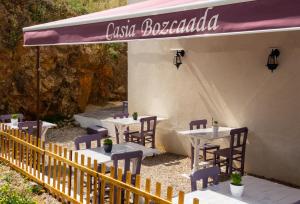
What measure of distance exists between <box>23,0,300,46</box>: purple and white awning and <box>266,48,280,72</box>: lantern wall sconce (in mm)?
3514

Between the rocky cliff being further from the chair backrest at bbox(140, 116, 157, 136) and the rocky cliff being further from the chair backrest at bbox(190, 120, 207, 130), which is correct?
the chair backrest at bbox(190, 120, 207, 130)

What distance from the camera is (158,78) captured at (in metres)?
11.0

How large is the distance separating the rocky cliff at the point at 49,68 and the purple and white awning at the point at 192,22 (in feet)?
25.1

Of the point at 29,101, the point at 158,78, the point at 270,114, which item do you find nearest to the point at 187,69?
the point at 158,78

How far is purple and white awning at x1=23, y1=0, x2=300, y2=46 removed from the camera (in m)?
3.61

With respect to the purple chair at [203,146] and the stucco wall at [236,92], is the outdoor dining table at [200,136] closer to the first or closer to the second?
the purple chair at [203,146]

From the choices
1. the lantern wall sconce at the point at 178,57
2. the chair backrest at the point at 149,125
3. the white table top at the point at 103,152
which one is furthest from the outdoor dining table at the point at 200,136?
the lantern wall sconce at the point at 178,57

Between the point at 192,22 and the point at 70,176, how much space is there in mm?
3235

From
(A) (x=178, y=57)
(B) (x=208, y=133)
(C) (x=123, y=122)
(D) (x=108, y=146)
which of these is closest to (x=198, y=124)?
(B) (x=208, y=133)

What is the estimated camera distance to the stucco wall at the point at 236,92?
7840mm

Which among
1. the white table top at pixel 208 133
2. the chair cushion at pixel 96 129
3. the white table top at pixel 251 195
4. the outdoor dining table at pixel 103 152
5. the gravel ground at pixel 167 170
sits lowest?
the gravel ground at pixel 167 170


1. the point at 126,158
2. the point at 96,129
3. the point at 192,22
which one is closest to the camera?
the point at 192,22

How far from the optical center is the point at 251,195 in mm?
4652

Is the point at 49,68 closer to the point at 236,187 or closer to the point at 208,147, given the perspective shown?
the point at 208,147
